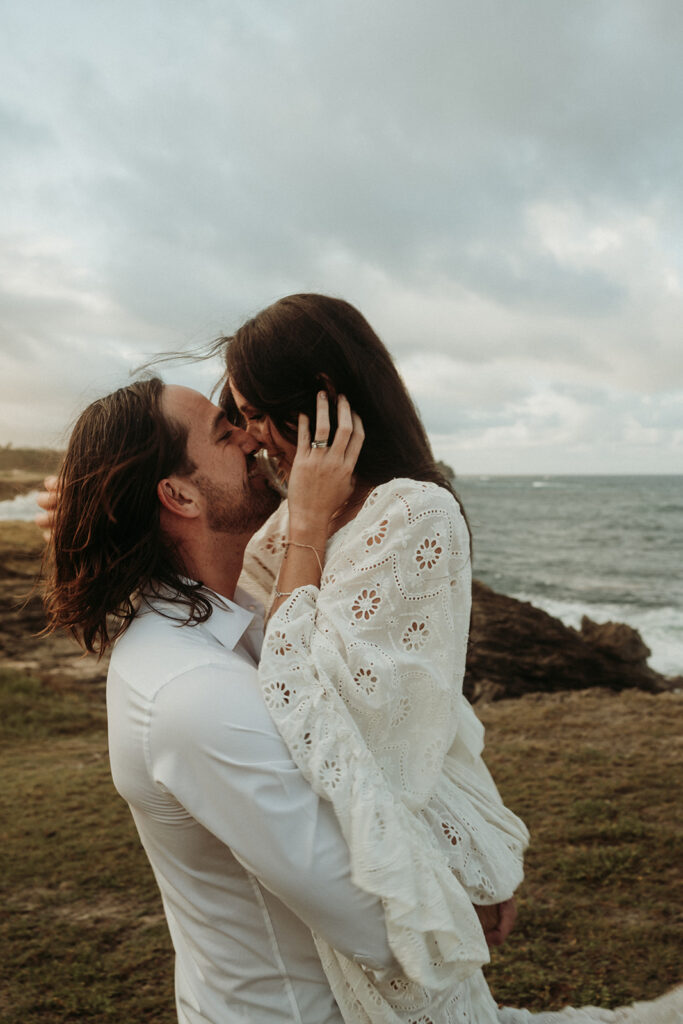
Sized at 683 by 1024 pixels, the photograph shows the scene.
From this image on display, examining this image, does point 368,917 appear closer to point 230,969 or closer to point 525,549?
point 230,969

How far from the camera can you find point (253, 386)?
2.41m

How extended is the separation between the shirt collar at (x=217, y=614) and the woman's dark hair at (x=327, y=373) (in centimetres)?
58

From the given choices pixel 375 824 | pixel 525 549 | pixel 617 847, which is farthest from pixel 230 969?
pixel 525 549

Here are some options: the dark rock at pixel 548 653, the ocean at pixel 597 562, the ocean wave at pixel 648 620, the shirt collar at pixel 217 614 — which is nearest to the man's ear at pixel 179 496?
the shirt collar at pixel 217 614

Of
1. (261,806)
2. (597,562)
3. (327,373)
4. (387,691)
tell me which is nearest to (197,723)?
(261,806)

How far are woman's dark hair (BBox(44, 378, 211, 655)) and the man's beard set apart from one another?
142mm

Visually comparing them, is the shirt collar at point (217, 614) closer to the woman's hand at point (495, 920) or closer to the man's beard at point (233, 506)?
the man's beard at point (233, 506)

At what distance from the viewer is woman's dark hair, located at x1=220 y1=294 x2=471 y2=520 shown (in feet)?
7.75

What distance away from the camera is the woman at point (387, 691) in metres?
1.59

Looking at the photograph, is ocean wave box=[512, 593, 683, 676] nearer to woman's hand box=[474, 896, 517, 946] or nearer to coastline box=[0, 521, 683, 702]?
coastline box=[0, 521, 683, 702]

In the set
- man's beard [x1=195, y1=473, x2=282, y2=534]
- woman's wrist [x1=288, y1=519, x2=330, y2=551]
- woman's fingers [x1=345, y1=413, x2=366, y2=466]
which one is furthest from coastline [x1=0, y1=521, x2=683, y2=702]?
woman's wrist [x1=288, y1=519, x2=330, y2=551]

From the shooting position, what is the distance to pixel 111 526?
2160 millimetres

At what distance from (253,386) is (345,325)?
0.33 metres

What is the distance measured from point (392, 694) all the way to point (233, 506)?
933 millimetres
